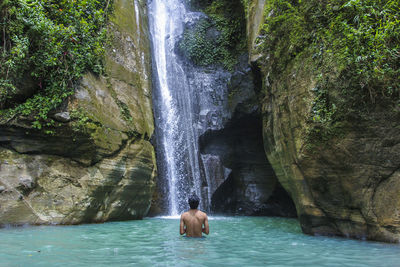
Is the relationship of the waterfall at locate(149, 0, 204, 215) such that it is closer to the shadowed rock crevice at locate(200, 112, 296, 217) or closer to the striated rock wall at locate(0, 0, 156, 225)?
the shadowed rock crevice at locate(200, 112, 296, 217)

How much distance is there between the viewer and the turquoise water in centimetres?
356

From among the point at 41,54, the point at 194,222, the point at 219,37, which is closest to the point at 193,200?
the point at 194,222

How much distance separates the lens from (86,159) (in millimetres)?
7746

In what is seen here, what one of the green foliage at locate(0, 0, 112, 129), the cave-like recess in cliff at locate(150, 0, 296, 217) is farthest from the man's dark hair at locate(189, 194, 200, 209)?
the cave-like recess in cliff at locate(150, 0, 296, 217)

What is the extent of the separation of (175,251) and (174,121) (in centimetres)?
941

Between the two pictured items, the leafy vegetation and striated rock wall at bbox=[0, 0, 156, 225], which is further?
striated rock wall at bbox=[0, 0, 156, 225]

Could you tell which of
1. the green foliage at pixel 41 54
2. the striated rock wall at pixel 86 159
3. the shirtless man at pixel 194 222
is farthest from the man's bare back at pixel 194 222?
the green foliage at pixel 41 54

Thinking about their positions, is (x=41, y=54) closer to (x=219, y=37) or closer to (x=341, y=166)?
(x=341, y=166)

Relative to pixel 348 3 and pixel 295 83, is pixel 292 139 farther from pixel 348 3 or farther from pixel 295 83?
pixel 348 3

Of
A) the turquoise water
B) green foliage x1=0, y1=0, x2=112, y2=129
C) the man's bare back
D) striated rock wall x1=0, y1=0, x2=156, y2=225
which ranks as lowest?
the turquoise water

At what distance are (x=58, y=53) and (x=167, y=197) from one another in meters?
6.67

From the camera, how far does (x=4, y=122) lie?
6.97 meters

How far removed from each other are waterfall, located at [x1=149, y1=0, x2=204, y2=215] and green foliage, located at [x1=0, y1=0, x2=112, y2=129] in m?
5.15

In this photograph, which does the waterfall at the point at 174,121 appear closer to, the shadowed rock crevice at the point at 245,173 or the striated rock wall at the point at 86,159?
the shadowed rock crevice at the point at 245,173
